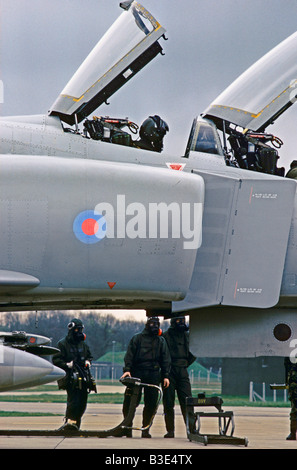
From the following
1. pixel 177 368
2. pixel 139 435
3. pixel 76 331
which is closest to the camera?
pixel 76 331

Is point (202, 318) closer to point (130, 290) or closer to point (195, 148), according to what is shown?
point (130, 290)

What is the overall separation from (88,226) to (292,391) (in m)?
4.11

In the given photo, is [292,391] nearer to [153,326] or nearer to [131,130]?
[153,326]

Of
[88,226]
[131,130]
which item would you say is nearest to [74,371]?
[88,226]

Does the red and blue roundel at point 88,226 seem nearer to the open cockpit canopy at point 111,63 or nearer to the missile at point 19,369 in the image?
the missile at point 19,369

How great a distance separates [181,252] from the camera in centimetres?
1031

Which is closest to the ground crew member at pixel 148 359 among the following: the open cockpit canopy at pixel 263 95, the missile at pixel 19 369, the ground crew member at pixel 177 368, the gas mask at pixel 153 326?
the gas mask at pixel 153 326

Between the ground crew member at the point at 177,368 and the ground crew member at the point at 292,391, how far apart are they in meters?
1.55

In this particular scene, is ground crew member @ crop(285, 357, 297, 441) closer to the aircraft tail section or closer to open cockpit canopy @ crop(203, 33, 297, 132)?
the aircraft tail section

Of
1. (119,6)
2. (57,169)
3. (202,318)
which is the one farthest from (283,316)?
(119,6)

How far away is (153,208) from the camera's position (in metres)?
10.2

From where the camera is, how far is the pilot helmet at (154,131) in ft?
36.7

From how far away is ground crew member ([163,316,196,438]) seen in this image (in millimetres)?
11625
